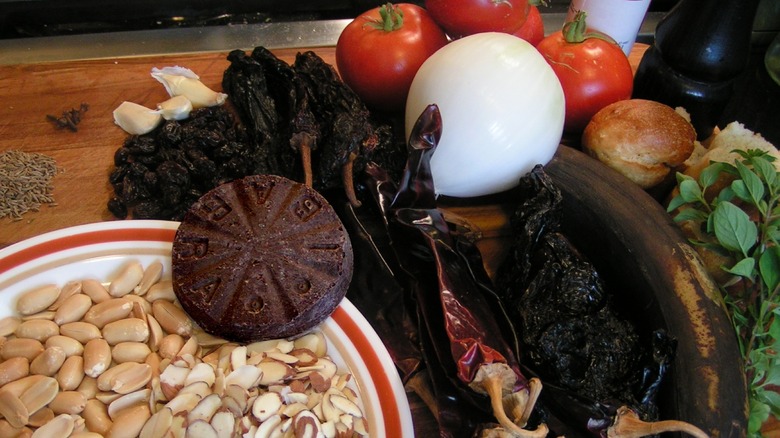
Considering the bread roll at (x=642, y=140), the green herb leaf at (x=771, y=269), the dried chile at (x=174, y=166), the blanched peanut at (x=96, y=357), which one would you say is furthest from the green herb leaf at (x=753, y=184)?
the blanched peanut at (x=96, y=357)

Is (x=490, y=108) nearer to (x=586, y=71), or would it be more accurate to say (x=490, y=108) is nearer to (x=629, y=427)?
(x=586, y=71)

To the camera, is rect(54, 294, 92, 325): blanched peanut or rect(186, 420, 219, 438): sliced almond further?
rect(54, 294, 92, 325): blanched peanut

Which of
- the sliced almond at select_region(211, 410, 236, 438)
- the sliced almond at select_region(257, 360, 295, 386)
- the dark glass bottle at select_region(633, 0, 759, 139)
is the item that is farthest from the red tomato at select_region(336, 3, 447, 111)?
the sliced almond at select_region(211, 410, 236, 438)

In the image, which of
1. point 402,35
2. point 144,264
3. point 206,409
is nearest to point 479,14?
point 402,35

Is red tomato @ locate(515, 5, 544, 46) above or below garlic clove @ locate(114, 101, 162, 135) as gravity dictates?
above

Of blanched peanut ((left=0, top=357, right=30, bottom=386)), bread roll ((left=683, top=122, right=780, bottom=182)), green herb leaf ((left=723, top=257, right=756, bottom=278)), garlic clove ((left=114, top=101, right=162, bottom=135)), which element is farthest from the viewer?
garlic clove ((left=114, top=101, right=162, bottom=135))

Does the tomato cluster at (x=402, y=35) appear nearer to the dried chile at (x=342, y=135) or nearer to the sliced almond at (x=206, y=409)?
the dried chile at (x=342, y=135)

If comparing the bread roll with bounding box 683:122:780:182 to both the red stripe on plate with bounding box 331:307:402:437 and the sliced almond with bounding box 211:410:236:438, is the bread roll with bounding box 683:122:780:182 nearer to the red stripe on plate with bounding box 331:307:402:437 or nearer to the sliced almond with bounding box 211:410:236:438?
the red stripe on plate with bounding box 331:307:402:437
